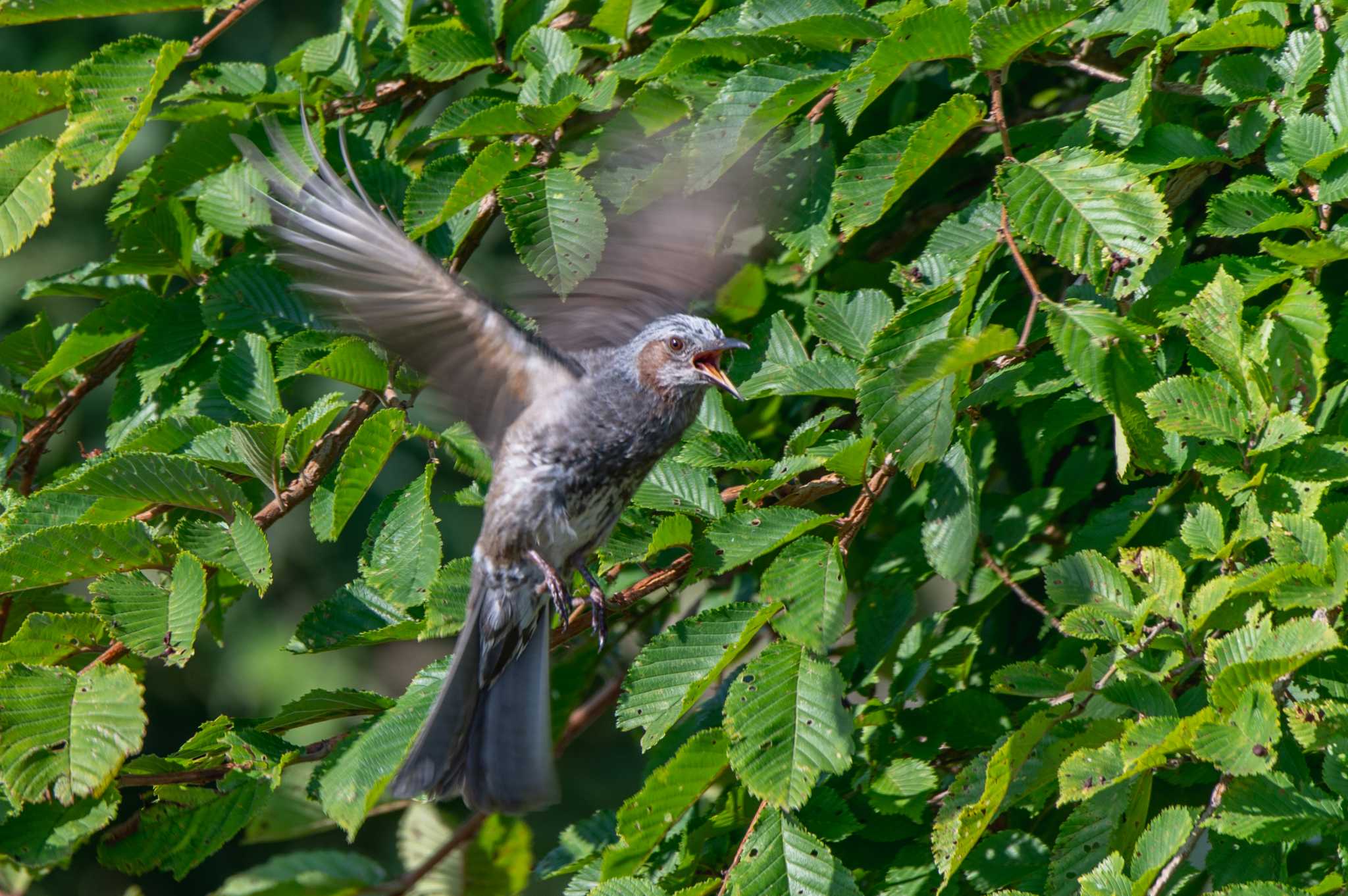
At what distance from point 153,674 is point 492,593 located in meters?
3.19

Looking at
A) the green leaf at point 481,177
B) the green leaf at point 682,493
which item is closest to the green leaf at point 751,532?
the green leaf at point 682,493

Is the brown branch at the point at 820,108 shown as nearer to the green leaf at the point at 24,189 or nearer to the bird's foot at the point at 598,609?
the bird's foot at the point at 598,609

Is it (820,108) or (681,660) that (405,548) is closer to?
(681,660)

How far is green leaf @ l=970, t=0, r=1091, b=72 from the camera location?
1751mm

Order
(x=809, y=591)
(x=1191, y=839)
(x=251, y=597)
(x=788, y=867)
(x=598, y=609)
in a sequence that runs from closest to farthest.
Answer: (x=1191, y=839), (x=788, y=867), (x=809, y=591), (x=598, y=609), (x=251, y=597)

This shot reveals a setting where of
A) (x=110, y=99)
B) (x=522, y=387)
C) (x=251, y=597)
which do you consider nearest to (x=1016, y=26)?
(x=522, y=387)

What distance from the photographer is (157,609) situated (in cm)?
191

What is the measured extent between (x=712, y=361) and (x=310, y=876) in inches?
46.4

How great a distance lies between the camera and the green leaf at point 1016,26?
1.75 meters

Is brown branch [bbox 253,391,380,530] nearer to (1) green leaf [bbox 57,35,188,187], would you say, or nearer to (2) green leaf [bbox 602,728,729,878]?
(1) green leaf [bbox 57,35,188,187]

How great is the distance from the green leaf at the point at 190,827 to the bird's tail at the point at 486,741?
23 cm

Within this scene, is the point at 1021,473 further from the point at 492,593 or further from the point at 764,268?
the point at 492,593

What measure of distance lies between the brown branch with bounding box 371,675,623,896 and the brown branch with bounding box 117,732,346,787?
476mm

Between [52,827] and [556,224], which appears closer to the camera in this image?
[52,827]
